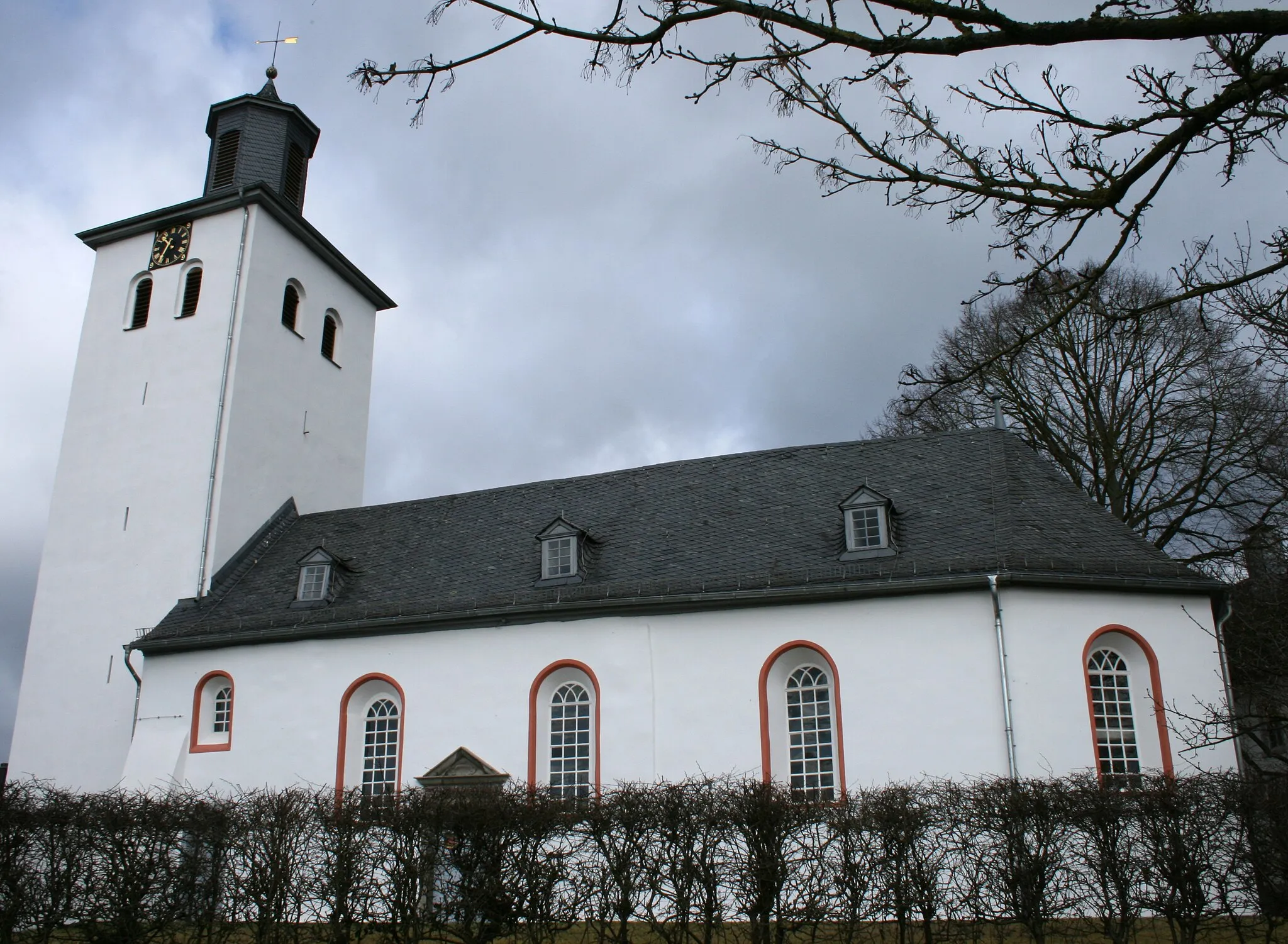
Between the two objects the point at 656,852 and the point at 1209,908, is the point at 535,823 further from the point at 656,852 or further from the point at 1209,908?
the point at 1209,908

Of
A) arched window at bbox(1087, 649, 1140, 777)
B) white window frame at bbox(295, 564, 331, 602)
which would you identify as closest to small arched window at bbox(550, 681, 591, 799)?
white window frame at bbox(295, 564, 331, 602)

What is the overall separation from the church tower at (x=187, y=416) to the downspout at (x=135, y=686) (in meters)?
0.13

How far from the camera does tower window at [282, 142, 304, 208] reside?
1038 inches

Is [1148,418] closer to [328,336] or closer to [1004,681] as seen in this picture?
[1004,681]

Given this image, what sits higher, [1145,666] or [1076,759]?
[1145,666]

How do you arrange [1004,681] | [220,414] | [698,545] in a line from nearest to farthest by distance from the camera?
[1004,681]
[698,545]
[220,414]

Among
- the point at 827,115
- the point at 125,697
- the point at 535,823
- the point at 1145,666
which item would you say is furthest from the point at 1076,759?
the point at 125,697

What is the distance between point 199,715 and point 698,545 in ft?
31.5

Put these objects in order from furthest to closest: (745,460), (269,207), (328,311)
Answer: (328,311) < (269,207) < (745,460)

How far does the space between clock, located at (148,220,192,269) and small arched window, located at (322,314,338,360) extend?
11.4 feet

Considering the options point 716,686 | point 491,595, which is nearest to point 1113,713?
point 716,686

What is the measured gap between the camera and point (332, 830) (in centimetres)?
1194

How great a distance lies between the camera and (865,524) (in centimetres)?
1725

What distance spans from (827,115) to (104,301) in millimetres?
24294
